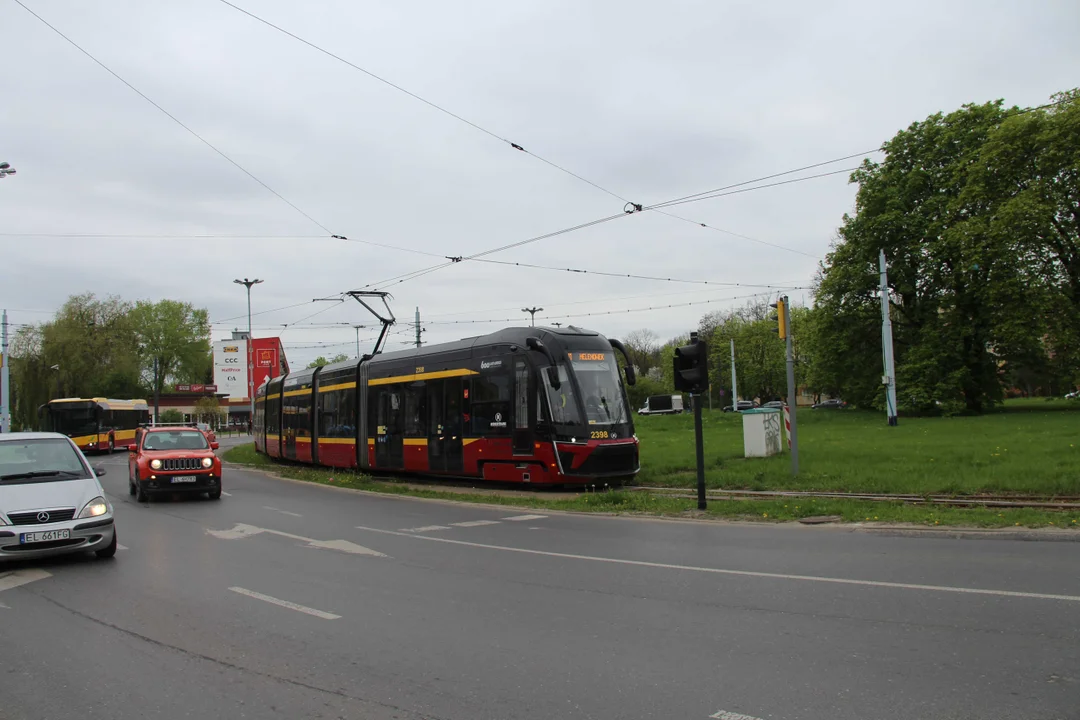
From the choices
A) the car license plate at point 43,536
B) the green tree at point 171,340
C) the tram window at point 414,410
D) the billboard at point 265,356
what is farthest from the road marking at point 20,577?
the green tree at point 171,340

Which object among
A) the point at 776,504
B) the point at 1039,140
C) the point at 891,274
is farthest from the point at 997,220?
the point at 776,504

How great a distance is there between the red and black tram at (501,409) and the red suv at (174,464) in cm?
506

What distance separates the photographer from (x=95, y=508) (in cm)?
922

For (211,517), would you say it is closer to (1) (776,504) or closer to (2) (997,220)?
(1) (776,504)

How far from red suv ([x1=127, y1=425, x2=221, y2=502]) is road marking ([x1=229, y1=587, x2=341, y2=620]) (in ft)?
34.2

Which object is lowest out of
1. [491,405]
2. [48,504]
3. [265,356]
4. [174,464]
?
[174,464]

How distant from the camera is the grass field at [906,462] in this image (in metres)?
14.9

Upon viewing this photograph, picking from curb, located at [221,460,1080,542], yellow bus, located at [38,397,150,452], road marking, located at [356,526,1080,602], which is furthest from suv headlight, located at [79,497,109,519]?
yellow bus, located at [38,397,150,452]

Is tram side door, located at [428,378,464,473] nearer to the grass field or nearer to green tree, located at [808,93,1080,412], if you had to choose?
the grass field

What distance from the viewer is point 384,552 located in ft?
32.4

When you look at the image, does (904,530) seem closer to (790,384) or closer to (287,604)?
(790,384)

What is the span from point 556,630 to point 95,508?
6.23 metres

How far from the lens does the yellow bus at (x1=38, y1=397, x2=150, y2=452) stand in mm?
43375

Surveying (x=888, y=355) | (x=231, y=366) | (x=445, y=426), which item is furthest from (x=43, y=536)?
(x=231, y=366)
